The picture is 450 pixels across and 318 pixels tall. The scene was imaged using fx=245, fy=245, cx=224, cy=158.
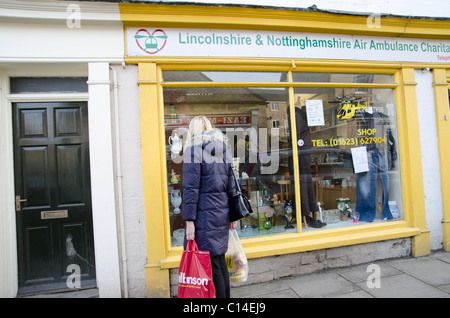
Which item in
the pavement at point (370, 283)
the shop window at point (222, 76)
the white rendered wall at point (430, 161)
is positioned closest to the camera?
the pavement at point (370, 283)

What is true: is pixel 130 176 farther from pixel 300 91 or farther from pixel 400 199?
pixel 400 199

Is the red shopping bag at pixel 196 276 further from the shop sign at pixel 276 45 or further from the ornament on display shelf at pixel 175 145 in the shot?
the shop sign at pixel 276 45

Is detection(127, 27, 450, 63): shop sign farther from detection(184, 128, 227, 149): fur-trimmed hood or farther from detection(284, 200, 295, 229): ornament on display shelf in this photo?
detection(284, 200, 295, 229): ornament on display shelf

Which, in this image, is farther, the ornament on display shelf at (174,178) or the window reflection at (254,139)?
the window reflection at (254,139)

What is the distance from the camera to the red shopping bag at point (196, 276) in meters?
2.26

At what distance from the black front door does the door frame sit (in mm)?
85

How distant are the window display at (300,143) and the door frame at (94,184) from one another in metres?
0.80

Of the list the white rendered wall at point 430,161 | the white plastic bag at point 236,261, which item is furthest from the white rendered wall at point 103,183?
→ the white rendered wall at point 430,161

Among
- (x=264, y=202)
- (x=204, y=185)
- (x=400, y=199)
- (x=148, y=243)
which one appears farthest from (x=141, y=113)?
(x=400, y=199)

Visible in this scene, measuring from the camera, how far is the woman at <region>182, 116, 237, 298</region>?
2400 millimetres

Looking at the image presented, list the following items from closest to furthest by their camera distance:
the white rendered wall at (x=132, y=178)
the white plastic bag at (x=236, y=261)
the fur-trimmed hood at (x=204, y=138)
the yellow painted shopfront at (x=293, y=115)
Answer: the fur-trimmed hood at (x=204, y=138)
the white plastic bag at (x=236, y=261)
the white rendered wall at (x=132, y=178)
the yellow painted shopfront at (x=293, y=115)

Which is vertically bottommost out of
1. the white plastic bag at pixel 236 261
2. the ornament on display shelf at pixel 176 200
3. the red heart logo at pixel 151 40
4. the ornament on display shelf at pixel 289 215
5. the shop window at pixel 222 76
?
the white plastic bag at pixel 236 261

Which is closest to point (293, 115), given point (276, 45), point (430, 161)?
point (276, 45)

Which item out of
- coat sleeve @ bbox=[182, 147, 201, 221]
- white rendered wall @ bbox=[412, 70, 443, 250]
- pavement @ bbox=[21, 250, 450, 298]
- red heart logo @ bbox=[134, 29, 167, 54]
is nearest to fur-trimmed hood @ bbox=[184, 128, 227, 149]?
coat sleeve @ bbox=[182, 147, 201, 221]
